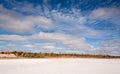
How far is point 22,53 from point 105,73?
32956 millimetres

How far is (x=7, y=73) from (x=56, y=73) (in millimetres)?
2918

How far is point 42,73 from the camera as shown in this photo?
10867 mm

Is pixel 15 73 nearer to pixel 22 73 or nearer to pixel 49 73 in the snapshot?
pixel 22 73

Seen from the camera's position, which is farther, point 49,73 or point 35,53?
point 35,53

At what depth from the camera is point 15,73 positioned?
10.7 metres

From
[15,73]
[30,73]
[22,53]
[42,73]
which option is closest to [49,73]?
[42,73]

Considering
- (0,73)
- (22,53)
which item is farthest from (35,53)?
(0,73)

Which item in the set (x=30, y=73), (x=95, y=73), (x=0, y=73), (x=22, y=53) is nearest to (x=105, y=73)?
(x=95, y=73)

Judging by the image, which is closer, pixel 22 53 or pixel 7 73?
pixel 7 73

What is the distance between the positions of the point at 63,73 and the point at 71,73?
0.52 metres

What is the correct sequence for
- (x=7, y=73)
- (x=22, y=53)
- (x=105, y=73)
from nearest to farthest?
(x=7, y=73) → (x=105, y=73) → (x=22, y=53)

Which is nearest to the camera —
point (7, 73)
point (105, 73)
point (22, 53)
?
point (7, 73)

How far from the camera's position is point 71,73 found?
437 inches

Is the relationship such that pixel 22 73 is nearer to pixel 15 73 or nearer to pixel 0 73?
pixel 15 73
